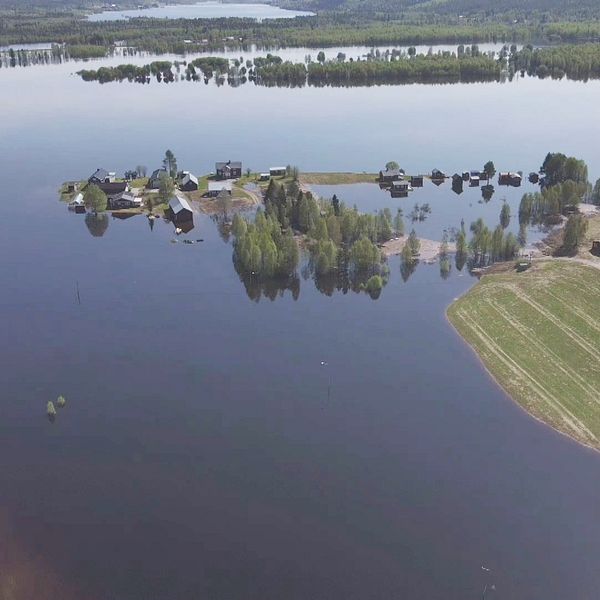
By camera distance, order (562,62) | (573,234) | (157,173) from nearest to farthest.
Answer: (573,234)
(157,173)
(562,62)

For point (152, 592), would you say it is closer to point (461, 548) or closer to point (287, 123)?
point (461, 548)

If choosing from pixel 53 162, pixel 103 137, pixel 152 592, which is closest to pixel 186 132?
pixel 103 137

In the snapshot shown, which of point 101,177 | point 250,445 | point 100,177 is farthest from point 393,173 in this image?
point 250,445

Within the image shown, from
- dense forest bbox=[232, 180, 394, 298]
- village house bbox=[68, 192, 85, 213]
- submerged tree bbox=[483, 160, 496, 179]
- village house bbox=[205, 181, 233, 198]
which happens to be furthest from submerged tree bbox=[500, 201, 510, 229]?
village house bbox=[68, 192, 85, 213]

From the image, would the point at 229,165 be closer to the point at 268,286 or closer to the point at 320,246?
the point at 320,246

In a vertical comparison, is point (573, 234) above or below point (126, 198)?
above

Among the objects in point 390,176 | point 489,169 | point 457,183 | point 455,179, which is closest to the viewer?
point 457,183

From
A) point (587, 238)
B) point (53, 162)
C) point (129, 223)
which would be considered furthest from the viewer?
point (53, 162)
